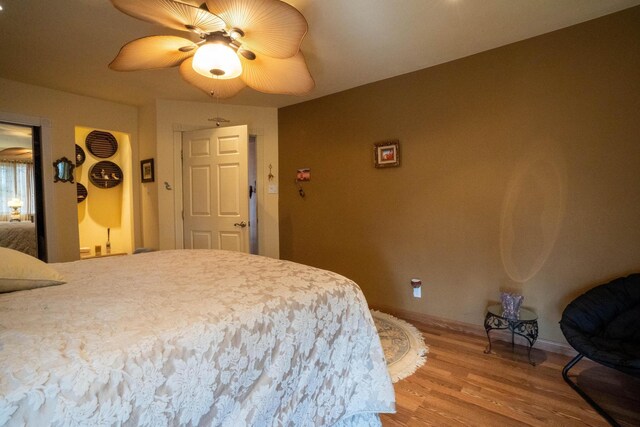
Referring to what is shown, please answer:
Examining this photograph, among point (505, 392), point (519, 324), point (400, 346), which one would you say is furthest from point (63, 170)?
point (519, 324)

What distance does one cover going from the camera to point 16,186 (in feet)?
16.6

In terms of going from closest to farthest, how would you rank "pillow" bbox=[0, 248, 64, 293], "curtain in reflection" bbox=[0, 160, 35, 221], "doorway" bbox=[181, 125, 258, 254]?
1. "pillow" bbox=[0, 248, 64, 293]
2. "doorway" bbox=[181, 125, 258, 254]
3. "curtain in reflection" bbox=[0, 160, 35, 221]

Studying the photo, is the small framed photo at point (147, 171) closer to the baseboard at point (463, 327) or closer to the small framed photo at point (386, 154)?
the small framed photo at point (386, 154)

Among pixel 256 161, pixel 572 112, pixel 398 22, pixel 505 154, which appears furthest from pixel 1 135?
pixel 572 112

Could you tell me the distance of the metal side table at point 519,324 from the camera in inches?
84.1

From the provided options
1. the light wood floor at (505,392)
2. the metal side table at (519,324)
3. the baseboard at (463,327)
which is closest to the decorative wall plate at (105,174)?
the baseboard at (463,327)

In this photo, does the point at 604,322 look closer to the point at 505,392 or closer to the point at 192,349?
the point at 505,392

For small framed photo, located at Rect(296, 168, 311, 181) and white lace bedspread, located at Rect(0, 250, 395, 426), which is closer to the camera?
white lace bedspread, located at Rect(0, 250, 395, 426)

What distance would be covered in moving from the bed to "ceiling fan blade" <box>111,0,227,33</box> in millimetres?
3835

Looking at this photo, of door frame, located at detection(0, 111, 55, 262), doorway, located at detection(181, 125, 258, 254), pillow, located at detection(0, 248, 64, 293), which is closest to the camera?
pillow, located at detection(0, 248, 64, 293)

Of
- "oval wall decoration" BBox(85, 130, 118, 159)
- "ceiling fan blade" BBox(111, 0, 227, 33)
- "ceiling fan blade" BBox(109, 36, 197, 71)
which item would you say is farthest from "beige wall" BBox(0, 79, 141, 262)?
"ceiling fan blade" BBox(111, 0, 227, 33)

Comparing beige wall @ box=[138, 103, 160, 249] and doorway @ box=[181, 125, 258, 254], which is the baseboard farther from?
beige wall @ box=[138, 103, 160, 249]

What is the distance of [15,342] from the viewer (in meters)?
0.73

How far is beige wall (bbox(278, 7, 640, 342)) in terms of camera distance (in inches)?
79.4
